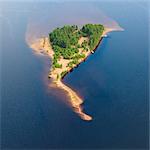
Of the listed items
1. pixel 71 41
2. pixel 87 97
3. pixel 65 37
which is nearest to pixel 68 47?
pixel 71 41

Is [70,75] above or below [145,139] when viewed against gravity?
above

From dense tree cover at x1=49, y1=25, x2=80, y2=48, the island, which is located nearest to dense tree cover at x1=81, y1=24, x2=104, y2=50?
the island

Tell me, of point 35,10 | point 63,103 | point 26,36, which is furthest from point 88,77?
point 35,10

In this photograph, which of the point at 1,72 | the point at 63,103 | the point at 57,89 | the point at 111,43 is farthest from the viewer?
the point at 111,43

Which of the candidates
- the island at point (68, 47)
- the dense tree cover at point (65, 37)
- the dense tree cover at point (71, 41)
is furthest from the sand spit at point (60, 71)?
the dense tree cover at point (65, 37)

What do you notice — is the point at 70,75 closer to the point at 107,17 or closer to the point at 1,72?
the point at 1,72

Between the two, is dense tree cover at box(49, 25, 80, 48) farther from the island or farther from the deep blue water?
the deep blue water

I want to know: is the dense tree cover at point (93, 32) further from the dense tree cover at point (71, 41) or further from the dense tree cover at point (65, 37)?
the dense tree cover at point (65, 37)
